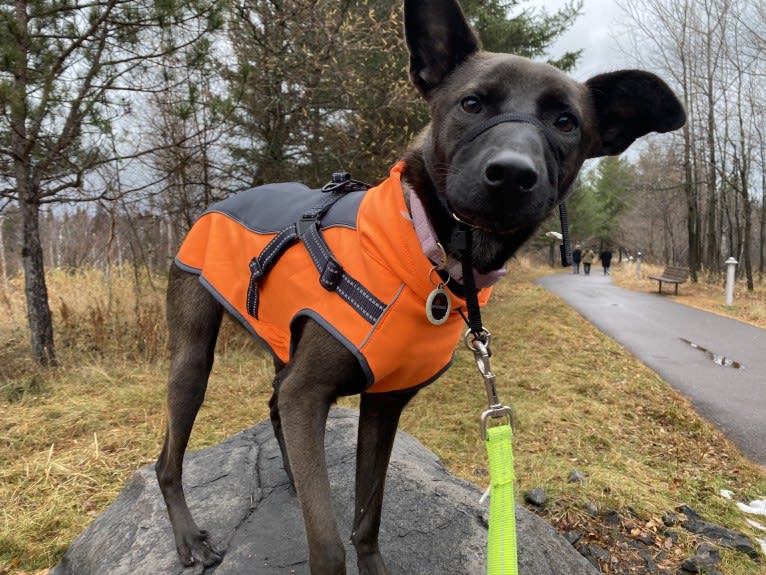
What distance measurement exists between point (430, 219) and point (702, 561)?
3.03m

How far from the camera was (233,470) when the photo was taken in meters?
3.30

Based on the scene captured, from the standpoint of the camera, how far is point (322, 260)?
199 centimetres

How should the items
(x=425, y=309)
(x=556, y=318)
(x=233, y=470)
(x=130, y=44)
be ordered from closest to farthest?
(x=425, y=309), (x=233, y=470), (x=130, y=44), (x=556, y=318)

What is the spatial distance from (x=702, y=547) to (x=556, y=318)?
9.29 metres

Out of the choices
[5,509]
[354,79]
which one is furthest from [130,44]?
[5,509]

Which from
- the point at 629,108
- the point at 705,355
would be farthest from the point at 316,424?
the point at 705,355

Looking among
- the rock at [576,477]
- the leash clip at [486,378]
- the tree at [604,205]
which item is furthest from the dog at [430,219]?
the tree at [604,205]

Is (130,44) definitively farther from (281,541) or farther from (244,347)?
(281,541)

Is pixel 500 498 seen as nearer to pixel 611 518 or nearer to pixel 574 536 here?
pixel 574 536

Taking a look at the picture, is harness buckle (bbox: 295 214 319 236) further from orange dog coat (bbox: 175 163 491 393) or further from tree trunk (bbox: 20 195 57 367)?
tree trunk (bbox: 20 195 57 367)

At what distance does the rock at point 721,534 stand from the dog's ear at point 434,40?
3.59 m

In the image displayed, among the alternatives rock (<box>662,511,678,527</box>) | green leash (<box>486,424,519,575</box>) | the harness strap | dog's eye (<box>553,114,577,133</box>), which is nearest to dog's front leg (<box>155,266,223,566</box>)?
the harness strap

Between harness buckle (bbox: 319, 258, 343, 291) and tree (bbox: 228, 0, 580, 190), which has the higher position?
tree (bbox: 228, 0, 580, 190)

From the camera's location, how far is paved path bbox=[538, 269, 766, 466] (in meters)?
5.88
